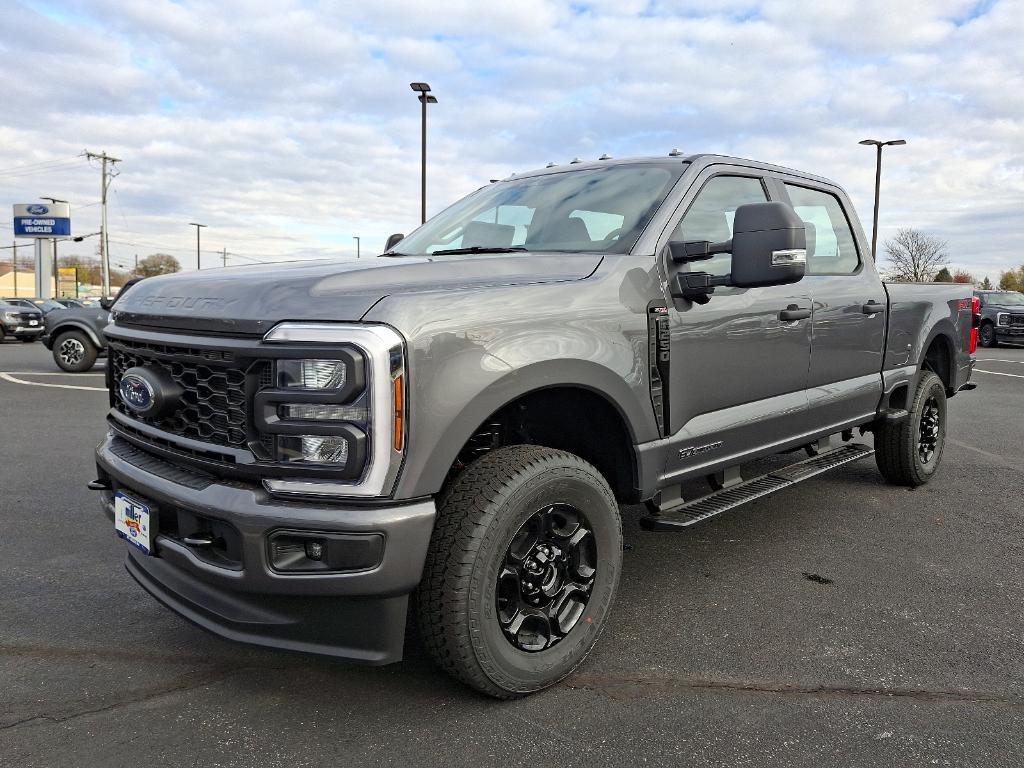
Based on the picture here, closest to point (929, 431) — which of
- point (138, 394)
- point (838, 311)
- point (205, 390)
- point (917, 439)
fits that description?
point (917, 439)

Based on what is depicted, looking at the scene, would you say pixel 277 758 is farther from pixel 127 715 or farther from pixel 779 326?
pixel 779 326

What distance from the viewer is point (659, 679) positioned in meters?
2.72

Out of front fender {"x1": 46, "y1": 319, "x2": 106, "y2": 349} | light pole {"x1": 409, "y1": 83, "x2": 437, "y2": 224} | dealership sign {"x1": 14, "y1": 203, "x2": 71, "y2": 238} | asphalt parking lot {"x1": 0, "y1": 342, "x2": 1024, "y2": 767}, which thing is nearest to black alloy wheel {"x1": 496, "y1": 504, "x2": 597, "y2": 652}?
asphalt parking lot {"x1": 0, "y1": 342, "x2": 1024, "y2": 767}

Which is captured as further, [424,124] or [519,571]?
[424,124]

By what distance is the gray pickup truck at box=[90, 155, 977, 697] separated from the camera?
2170 millimetres

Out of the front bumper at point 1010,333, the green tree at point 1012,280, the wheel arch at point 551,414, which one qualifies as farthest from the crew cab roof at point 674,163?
the green tree at point 1012,280

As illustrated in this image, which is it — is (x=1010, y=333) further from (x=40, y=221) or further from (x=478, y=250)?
(x=40, y=221)

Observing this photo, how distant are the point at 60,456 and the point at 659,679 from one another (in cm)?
535

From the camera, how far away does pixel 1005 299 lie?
2369 cm

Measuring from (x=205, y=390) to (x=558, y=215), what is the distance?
69.7 inches

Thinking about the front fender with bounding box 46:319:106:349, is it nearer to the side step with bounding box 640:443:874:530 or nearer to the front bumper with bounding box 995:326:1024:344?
the side step with bounding box 640:443:874:530

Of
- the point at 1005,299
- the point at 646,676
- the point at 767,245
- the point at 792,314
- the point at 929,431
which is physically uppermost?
the point at 1005,299

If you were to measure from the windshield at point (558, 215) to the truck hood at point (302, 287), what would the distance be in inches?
12.2

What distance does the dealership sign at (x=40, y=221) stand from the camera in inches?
2323
